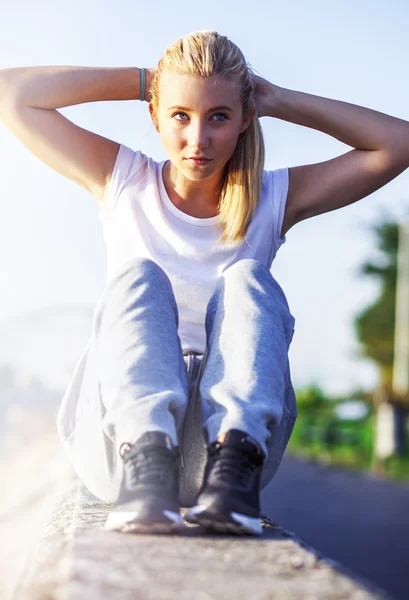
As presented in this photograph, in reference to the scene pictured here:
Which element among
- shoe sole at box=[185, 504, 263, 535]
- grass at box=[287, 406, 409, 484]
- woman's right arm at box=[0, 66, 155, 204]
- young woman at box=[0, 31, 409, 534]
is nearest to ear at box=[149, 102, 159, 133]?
young woman at box=[0, 31, 409, 534]

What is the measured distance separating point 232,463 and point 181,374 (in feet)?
0.88

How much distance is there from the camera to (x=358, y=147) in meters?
3.28

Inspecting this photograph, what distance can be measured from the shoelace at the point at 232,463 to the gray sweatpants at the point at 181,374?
4 cm

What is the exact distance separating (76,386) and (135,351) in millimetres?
697

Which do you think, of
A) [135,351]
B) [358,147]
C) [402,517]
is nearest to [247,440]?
[135,351]

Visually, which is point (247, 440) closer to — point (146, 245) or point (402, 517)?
point (146, 245)

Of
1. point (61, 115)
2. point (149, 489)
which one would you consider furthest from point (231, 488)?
point (61, 115)

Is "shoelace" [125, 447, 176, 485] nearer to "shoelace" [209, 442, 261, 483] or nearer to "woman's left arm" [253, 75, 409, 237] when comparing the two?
"shoelace" [209, 442, 261, 483]

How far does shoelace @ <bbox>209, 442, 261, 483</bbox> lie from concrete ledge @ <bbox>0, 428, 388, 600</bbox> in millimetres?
136

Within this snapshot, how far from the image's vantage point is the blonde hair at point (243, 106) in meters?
2.87

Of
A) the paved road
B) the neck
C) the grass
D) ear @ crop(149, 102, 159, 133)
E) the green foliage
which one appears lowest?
the paved road

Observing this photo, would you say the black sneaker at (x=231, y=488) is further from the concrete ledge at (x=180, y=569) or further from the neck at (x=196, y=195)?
the neck at (x=196, y=195)

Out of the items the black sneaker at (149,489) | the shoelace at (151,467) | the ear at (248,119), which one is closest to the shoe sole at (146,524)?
the black sneaker at (149,489)

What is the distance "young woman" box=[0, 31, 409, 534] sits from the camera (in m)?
2.17
